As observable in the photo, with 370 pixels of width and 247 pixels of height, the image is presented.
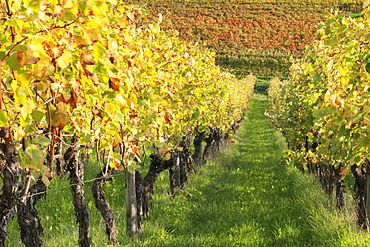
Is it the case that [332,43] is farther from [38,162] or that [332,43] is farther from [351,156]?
[38,162]

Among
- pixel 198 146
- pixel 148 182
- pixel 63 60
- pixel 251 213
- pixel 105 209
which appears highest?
pixel 63 60

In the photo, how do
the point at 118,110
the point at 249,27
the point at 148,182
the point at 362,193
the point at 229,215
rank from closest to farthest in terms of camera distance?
the point at 118,110 < the point at 362,193 < the point at 148,182 < the point at 229,215 < the point at 249,27

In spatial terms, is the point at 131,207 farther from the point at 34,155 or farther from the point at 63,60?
the point at 63,60

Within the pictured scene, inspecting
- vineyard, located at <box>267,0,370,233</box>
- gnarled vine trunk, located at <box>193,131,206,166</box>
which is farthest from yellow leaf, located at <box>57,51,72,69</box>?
gnarled vine trunk, located at <box>193,131,206,166</box>

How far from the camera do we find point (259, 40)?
288 ft

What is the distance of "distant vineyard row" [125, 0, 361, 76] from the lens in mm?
70500

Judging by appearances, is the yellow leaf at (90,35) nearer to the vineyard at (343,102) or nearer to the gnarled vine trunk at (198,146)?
the vineyard at (343,102)

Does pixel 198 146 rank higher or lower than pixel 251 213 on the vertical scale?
higher

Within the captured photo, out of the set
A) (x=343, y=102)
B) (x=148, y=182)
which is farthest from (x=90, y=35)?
(x=148, y=182)

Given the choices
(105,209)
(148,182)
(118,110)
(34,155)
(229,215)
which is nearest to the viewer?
(34,155)

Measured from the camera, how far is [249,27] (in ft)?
318

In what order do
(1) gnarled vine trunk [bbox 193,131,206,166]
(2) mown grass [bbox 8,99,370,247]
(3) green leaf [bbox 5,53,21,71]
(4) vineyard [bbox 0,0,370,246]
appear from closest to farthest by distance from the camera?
1. (3) green leaf [bbox 5,53,21,71]
2. (4) vineyard [bbox 0,0,370,246]
3. (2) mown grass [bbox 8,99,370,247]
4. (1) gnarled vine trunk [bbox 193,131,206,166]

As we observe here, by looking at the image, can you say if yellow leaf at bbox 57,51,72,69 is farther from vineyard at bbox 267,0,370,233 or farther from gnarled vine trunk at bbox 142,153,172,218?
gnarled vine trunk at bbox 142,153,172,218

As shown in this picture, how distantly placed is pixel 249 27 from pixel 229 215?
308 ft
